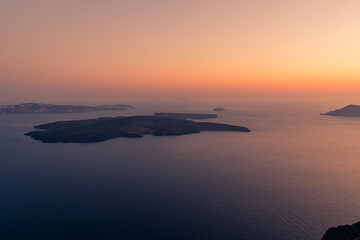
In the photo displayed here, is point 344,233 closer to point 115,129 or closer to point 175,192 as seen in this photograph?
point 175,192

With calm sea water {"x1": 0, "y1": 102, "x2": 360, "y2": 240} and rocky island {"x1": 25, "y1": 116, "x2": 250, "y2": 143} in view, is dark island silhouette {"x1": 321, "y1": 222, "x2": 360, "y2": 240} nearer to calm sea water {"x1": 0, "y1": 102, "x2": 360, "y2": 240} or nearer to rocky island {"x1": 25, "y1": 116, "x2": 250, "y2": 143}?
calm sea water {"x1": 0, "y1": 102, "x2": 360, "y2": 240}

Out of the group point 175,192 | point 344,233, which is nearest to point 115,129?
point 175,192

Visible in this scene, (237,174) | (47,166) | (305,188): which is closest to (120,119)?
(47,166)

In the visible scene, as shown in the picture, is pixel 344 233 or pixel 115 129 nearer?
pixel 344 233

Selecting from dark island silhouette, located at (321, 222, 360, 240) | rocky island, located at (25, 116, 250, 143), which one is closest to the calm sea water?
dark island silhouette, located at (321, 222, 360, 240)

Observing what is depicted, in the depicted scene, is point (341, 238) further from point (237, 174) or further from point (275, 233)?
point (237, 174)

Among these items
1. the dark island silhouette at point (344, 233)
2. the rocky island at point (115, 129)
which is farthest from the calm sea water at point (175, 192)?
the rocky island at point (115, 129)
